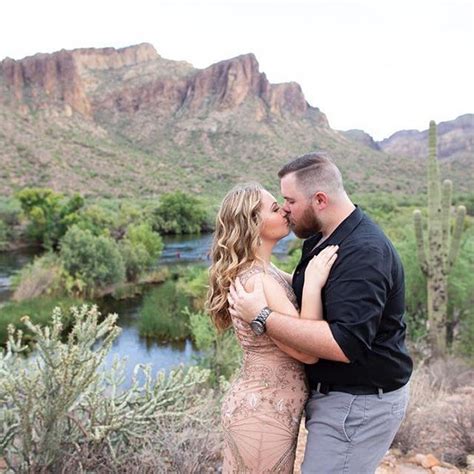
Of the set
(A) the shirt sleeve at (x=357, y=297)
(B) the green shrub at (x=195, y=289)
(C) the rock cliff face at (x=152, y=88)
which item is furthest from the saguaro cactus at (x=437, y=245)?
(C) the rock cliff face at (x=152, y=88)

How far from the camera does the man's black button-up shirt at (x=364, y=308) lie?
2.02 meters

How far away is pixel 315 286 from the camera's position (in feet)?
7.06

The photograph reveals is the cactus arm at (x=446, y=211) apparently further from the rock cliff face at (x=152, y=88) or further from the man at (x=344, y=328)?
the rock cliff face at (x=152, y=88)

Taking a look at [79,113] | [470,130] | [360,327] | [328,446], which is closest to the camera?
[360,327]

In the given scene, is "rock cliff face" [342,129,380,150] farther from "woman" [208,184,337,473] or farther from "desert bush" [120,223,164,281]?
"woman" [208,184,337,473]

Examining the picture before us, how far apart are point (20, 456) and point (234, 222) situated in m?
2.48

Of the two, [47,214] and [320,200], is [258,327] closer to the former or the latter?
[320,200]

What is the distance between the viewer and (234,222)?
2398 mm

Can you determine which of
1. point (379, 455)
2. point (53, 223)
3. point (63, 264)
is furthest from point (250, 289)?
point (53, 223)

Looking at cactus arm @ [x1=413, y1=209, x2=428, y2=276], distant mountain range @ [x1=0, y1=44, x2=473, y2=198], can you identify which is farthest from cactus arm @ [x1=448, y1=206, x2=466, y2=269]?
distant mountain range @ [x1=0, y1=44, x2=473, y2=198]

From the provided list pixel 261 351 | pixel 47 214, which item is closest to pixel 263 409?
pixel 261 351

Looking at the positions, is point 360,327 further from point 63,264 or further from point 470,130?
point 470,130

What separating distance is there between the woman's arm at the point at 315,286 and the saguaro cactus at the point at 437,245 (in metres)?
7.91

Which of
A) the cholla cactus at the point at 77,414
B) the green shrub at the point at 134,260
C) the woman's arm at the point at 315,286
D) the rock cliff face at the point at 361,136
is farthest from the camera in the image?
the rock cliff face at the point at 361,136
